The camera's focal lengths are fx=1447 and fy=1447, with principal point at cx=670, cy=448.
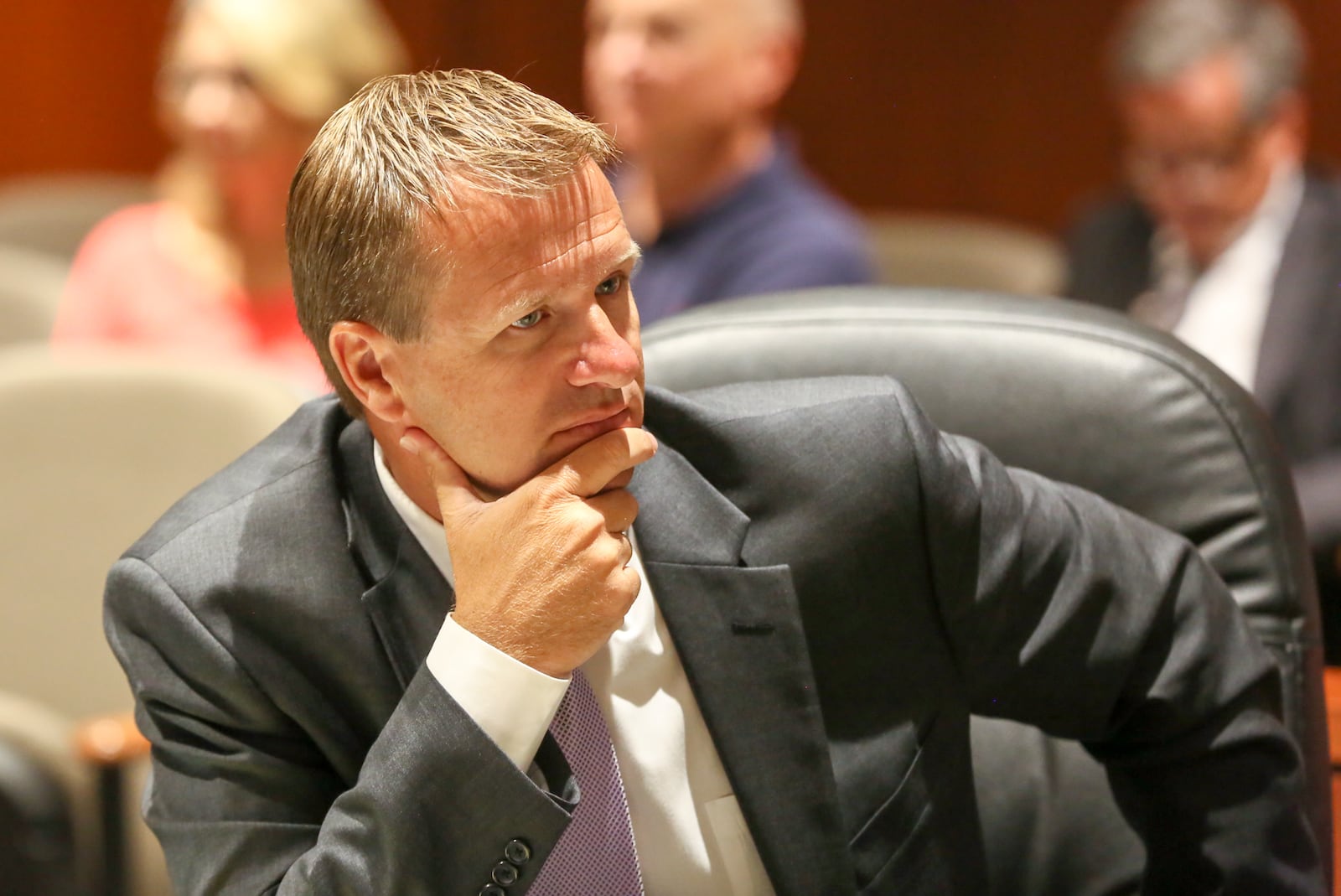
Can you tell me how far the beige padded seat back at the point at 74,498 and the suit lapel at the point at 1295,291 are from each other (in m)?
→ 1.53

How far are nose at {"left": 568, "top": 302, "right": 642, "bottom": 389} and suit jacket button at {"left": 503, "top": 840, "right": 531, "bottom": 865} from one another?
0.95ft

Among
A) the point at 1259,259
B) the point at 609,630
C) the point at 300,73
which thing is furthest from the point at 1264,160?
the point at 609,630

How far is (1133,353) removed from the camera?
117cm

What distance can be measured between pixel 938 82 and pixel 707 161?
1322mm

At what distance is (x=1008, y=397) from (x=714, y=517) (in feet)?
1.00

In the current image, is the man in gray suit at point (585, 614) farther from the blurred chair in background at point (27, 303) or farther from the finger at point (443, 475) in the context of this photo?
the blurred chair in background at point (27, 303)

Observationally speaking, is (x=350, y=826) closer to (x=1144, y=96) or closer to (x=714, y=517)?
(x=714, y=517)

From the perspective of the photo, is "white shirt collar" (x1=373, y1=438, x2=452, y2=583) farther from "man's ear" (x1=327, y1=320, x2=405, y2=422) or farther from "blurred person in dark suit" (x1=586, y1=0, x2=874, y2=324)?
"blurred person in dark suit" (x1=586, y1=0, x2=874, y2=324)

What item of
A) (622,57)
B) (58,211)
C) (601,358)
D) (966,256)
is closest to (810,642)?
(601,358)

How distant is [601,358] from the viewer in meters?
0.88

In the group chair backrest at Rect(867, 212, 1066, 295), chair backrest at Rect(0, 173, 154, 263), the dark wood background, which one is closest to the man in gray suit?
chair backrest at Rect(867, 212, 1066, 295)

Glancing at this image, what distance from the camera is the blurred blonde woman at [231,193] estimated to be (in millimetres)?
2354

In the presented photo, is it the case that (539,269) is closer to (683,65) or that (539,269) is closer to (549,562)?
(549,562)

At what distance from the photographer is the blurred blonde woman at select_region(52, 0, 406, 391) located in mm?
2354
